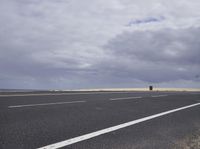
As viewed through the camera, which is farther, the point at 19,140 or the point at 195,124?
the point at 195,124

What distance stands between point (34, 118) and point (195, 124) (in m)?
5.53

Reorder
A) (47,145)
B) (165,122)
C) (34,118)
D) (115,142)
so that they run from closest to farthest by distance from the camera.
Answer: (47,145) < (115,142) < (34,118) < (165,122)

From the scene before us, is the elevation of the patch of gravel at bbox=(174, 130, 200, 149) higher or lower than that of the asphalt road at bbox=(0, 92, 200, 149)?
lower

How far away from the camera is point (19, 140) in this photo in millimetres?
5598

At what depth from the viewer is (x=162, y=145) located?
5930 millimetres

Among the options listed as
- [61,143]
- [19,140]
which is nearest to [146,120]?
[61,143]

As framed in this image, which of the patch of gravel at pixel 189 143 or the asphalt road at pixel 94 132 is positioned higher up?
the asphalt road at pixel 94 132

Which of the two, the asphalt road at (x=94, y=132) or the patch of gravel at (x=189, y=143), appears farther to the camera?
the patch of gravel at (x=189, y=143)

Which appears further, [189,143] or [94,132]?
[94,132]

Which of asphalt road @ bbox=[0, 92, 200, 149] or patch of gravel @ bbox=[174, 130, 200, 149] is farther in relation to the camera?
patch of gravel @ bbox=[174, 130, 200, 149]

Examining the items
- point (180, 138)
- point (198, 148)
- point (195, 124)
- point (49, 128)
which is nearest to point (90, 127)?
point (49, 128)

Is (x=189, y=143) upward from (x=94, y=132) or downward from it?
downward

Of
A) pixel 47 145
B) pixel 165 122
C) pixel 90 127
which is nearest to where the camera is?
pixel 47 145

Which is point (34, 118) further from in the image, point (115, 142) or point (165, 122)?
point (165, 122)
